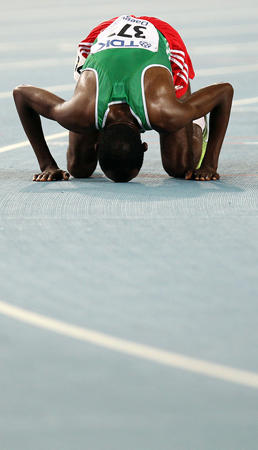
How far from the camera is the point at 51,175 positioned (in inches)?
150

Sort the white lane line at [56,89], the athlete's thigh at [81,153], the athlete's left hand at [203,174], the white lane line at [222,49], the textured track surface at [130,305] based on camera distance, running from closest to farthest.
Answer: the textured track surface at [130,305] → the athlete's left hand at [203,174] → the athlete's thigh at [81,153] → the white lane line at [56,89] → the white lane line at [222,49]

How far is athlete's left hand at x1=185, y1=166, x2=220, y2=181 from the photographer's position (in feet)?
12.4

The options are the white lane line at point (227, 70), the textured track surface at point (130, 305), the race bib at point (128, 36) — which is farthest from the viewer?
the white lane line at point (227, 70)

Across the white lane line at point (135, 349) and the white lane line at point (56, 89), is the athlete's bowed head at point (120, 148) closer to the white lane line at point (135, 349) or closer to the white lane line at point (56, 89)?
the white lane line at point (135, 349)

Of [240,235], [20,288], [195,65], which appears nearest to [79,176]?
[240,235]

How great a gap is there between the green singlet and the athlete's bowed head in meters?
0.09

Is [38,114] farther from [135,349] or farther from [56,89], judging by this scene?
[56,89]

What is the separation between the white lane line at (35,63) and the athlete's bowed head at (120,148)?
225 inches

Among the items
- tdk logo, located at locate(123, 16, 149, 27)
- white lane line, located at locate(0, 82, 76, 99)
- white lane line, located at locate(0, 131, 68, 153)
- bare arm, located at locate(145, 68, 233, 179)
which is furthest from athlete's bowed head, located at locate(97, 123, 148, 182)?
white lane line, located at locate(0, 82, 76, 99)

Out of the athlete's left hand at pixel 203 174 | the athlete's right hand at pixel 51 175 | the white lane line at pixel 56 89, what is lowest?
the white lane line at pixel 56 89

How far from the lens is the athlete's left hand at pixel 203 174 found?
3.79m

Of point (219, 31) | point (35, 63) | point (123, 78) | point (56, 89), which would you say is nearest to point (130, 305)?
point (123, 78)

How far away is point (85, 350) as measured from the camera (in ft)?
6.26

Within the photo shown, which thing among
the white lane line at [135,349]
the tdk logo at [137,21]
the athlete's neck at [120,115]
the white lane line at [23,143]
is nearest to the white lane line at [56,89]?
the white lane line at [23,143]
